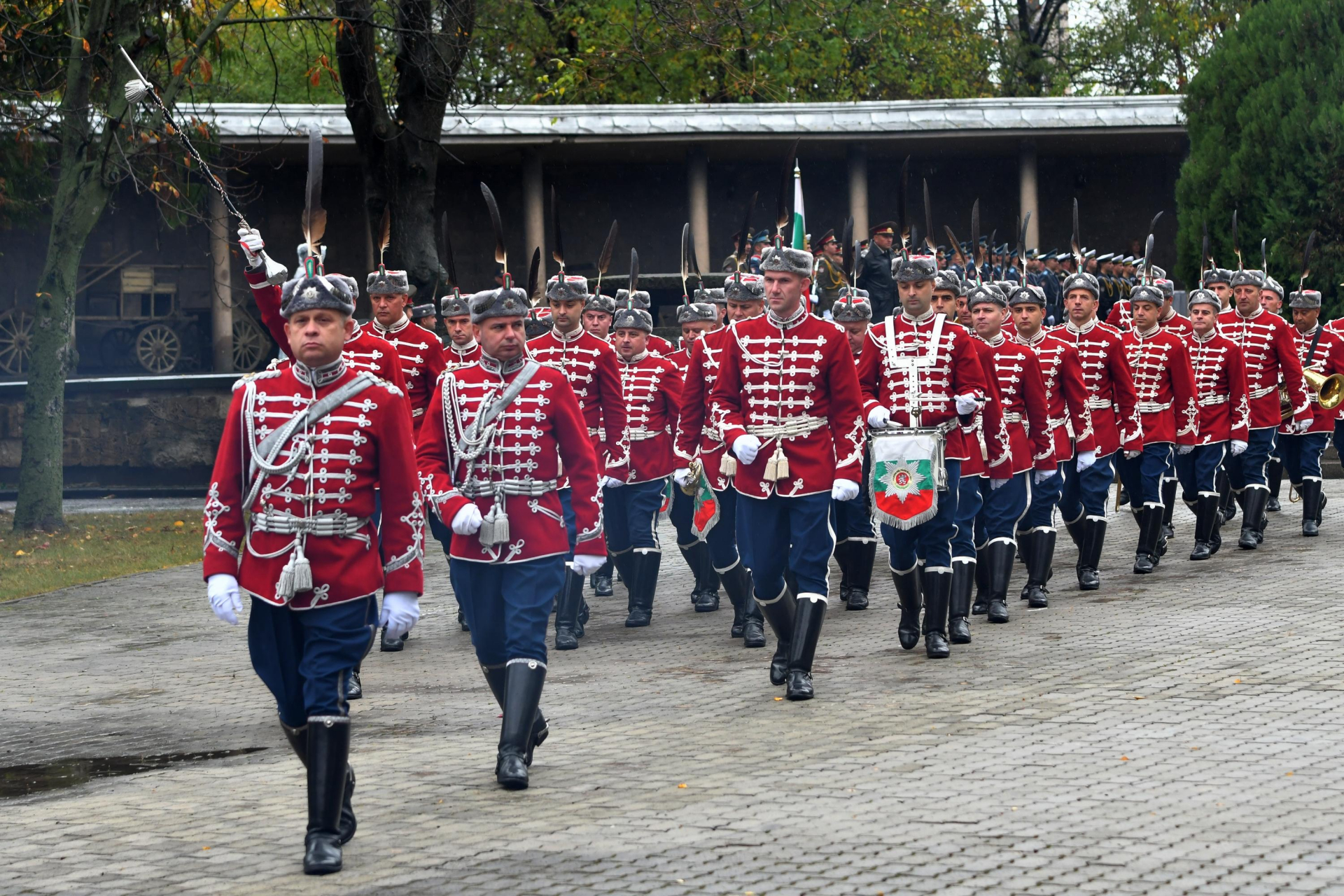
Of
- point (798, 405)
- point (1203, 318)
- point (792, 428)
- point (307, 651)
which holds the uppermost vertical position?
point (1203, 318)

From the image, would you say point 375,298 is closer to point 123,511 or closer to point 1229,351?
point 1229,351

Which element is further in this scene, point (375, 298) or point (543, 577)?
point (375, 298)

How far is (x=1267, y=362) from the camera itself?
15695 mm

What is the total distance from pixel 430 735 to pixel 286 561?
2.39m

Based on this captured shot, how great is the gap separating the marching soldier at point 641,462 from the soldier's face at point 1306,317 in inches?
303

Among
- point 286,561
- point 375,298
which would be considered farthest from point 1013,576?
point 286,561

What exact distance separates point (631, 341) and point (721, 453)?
201 centimetres

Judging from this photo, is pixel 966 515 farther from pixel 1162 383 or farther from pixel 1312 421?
pixel 1312 421

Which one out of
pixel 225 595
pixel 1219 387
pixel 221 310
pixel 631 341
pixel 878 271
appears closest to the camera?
pixel 225 595

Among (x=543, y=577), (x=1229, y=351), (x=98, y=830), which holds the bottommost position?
(x=98, y=830)

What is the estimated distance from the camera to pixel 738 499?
30.5 ft

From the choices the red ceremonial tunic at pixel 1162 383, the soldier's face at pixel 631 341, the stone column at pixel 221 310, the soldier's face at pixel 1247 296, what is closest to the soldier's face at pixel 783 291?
the soldier's face at pixel 631 341

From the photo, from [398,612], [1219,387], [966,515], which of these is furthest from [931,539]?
[1219,387]

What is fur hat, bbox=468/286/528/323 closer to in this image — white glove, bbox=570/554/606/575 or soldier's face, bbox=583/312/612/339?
white glove, bbox=570/554/606/575
